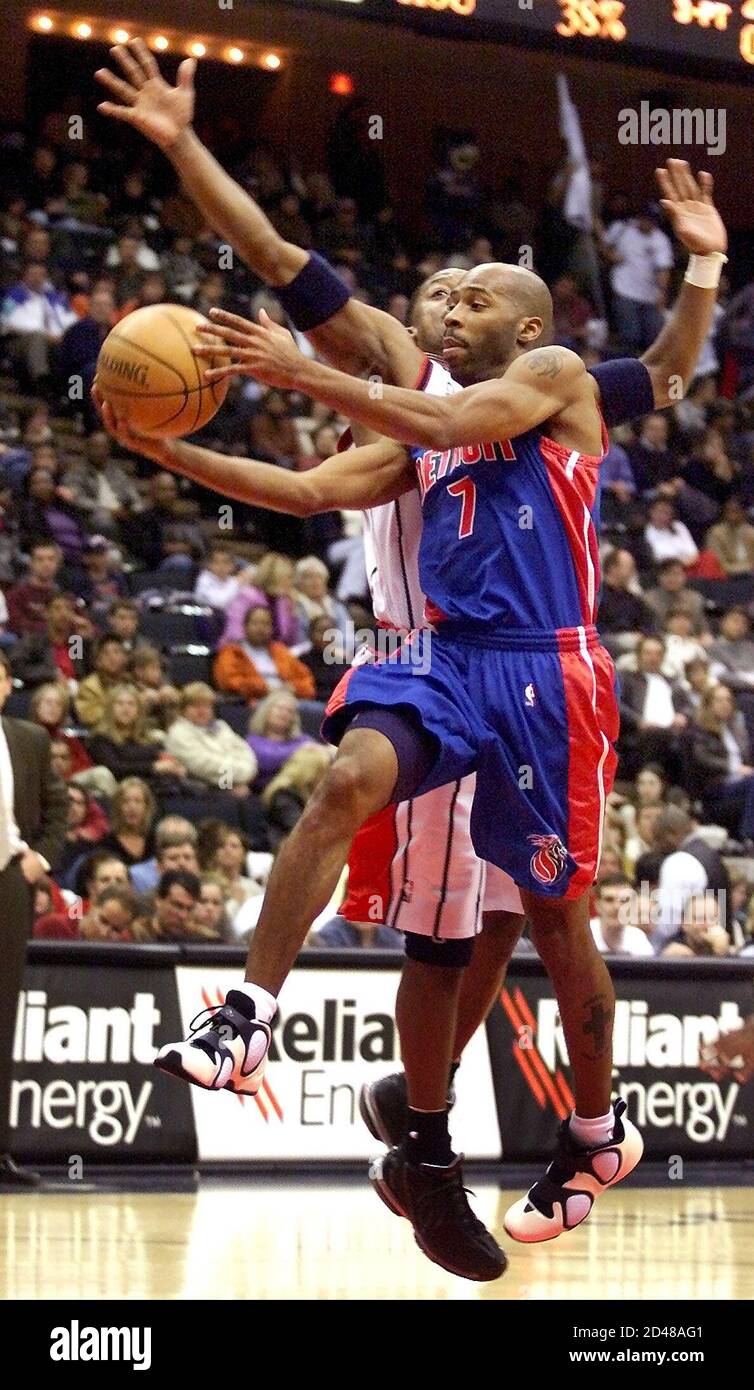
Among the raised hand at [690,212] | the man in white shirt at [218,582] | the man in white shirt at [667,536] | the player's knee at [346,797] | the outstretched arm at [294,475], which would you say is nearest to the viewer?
the player's knee at [346,797]

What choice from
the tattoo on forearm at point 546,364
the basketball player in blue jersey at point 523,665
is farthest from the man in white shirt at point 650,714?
the tattoo on forearm at point 546,364

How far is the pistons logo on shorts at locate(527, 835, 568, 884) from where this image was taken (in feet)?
17.4

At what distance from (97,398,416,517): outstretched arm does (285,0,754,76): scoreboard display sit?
7.85 metres

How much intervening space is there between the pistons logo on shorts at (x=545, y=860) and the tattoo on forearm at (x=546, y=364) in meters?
1.14

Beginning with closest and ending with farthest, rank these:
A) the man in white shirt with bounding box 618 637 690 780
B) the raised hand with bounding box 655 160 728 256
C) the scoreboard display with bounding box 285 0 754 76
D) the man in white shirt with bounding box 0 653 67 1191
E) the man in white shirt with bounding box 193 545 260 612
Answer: the raised hand with bounding box 655 160 728 256
the man in white shirt with bounding box 0 653 67 1191
the scoreboard display with bounding box 285 0 754 76
the man in white shirt with bounding box 193 545 260 612
the man in white shirt with bounding box 618 637 690 780

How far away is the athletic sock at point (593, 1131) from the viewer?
5.67m

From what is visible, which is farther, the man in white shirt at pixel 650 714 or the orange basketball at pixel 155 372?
the man in white shirt at pixel 650 714

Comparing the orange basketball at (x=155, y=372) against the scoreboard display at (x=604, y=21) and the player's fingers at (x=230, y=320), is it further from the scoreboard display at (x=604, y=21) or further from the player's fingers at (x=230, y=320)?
the scoreboard display at (x=604, y=21)

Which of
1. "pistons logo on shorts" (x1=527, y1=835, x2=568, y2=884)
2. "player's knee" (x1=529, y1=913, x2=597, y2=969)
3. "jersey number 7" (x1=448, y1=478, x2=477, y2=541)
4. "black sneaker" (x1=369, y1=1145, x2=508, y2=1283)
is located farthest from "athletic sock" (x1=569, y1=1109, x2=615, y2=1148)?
"jersey number 7" (x1=448, y1=478, x2=477, y2=541)

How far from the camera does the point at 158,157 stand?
16859 mm

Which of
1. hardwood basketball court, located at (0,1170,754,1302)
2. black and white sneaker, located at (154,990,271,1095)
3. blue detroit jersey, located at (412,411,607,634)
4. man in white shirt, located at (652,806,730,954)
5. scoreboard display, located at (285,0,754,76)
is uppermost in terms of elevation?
scoreboard display, located at (285,0,754,76)

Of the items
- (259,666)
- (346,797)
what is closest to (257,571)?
(259,666)

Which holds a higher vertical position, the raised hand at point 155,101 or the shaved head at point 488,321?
the raised hand at point 155,101

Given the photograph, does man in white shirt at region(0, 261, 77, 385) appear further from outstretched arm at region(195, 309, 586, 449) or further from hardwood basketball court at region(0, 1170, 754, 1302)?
outstretched arm at region(195, 309, 586, 449)
